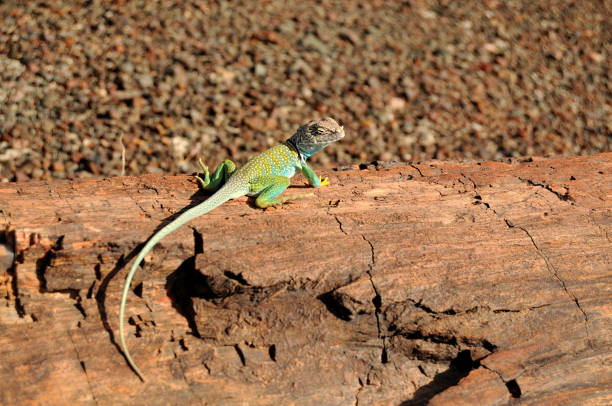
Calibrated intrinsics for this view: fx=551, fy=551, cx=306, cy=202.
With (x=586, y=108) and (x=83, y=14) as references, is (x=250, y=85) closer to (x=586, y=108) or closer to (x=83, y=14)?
(x=83, y=14)

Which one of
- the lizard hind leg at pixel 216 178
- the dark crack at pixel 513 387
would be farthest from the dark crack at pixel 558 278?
the lizard hind leg at pixel 216 178

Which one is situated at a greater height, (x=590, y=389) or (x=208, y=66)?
(x=208, y=66)

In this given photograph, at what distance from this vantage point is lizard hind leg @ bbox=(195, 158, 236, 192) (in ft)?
15.4

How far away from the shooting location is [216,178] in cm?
481

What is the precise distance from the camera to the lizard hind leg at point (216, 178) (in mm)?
4684

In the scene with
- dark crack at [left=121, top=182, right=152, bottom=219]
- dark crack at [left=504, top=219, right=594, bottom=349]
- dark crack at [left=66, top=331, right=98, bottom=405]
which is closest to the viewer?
dark crack at [left=66, top=331, right=98, bottom=405]

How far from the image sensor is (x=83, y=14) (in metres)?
8.34

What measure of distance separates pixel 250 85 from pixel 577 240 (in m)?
5.23

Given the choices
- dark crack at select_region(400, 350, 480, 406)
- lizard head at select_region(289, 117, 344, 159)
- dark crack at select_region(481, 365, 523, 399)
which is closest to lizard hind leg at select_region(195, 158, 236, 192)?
lizard head at select_region(289, 117, 344, 159)

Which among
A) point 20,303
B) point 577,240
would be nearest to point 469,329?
point 577,240

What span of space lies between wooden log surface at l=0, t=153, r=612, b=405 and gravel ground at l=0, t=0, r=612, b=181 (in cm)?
314

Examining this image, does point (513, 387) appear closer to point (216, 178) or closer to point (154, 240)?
point (154, 240)

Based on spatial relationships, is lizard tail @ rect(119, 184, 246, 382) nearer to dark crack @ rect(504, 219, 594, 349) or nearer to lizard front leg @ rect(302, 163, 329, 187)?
lizard front leg @ rect(302, 163, 329, 187)

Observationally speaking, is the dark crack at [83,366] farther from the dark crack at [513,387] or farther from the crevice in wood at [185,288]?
the dark crack at [513,387]
